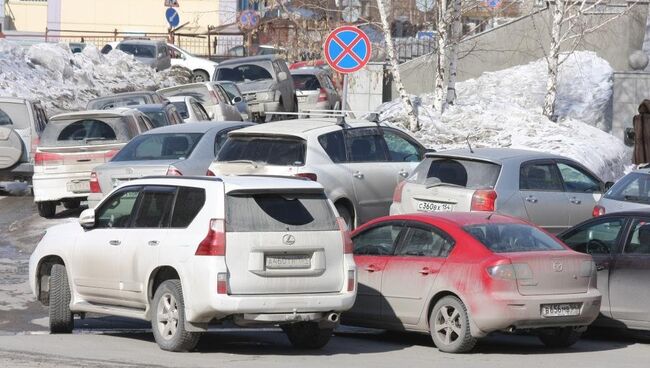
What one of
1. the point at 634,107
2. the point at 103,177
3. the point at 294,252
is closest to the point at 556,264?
the point at 294,252

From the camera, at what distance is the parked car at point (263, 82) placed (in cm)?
3441

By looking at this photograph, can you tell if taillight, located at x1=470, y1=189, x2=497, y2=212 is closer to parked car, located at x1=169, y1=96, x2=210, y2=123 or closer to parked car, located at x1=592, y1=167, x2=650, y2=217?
parked car, located at x1=592, y1=167, x2=650, y2=217

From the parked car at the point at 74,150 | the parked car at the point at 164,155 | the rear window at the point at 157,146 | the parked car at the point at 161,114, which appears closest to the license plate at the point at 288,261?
the parked car at the point at 164,155

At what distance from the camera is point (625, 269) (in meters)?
13.4

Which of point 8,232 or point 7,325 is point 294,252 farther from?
point 8,232

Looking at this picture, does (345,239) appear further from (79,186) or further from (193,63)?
(193,63)

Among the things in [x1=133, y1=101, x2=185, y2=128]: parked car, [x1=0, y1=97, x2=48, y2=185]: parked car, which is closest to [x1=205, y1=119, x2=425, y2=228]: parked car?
[x1=133, y1=101, x2=185, y2=128]: parked car

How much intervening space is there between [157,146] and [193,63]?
29447 millimetres

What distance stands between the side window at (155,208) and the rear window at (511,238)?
9.14 feet

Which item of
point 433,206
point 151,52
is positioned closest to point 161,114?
point 433,206

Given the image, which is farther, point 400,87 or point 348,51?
point 400,87

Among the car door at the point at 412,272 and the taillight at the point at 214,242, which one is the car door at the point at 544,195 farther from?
the taillight at the point at 214,242

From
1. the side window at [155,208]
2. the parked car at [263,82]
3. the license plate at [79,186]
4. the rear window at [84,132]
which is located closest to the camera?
the side window at [155,208]

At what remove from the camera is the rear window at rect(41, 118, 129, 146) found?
2127cm
